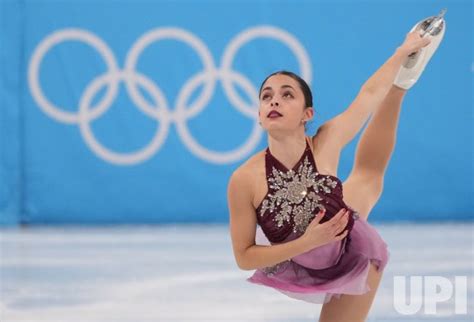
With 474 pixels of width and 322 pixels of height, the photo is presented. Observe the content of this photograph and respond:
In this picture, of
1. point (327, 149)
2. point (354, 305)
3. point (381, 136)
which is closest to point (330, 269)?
point (354, 305)

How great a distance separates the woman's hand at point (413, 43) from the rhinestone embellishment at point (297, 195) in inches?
23.3

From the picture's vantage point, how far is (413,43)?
3451mm

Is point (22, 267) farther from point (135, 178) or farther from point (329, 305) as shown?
point (329, 305)

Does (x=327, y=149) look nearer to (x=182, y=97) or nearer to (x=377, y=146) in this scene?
(x=377, y=146)

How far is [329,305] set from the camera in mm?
3430

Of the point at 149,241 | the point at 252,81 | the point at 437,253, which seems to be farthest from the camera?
the point at 252,81

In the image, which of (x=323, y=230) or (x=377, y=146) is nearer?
(x=323, y=230)

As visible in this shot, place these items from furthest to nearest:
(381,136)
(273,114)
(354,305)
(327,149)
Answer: (381,136) < (354,305) < (327,149) < (273,114)

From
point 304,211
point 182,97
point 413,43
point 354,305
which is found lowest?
point 182,97

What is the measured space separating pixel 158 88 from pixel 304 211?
6.89m

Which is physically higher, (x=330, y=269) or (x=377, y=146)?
(x=377, y=146)

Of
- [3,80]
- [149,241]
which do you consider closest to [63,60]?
[3,80]

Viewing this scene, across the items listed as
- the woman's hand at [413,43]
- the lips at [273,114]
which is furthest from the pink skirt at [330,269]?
the woman's hand at [413,43]

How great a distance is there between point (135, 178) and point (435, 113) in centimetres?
318
